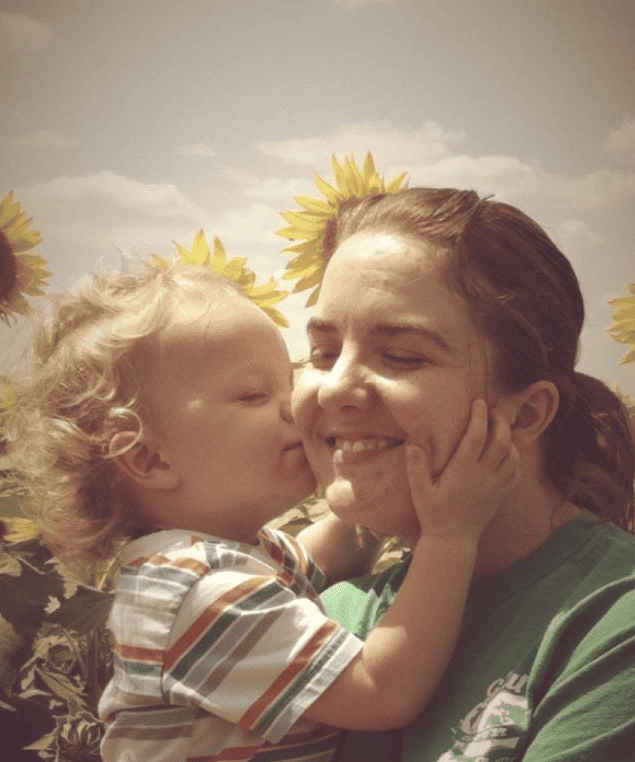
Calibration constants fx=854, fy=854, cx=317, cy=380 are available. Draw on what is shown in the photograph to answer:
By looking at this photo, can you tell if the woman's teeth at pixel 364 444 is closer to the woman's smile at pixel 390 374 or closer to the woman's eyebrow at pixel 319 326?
the woman's smile at pixel 390 374

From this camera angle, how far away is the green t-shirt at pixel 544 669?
659 mm

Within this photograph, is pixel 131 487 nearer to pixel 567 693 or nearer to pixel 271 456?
pixel 271 456

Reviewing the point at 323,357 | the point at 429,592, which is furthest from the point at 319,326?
the point at 429,592

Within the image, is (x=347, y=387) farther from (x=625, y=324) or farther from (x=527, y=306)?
(x=625, y=324)

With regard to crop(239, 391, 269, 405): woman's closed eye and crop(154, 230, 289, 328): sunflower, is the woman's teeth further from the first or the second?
crop(154, 230, 289, 328): sunflower

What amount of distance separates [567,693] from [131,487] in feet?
1.98

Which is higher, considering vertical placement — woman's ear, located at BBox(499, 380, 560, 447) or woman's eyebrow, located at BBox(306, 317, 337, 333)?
woman's eyebrow, located at BBox(306, 317, 337, 333)

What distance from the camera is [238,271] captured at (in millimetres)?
1472

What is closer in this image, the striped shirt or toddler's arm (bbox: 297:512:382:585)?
the striped shirt

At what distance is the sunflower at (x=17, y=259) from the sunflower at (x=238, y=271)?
0.41 m

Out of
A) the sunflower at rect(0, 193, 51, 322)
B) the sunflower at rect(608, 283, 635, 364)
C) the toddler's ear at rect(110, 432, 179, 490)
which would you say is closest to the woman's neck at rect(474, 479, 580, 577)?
the toddler's ear at rect(110, 432, 179, 490)

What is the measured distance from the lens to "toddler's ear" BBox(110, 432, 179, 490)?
1.03 m

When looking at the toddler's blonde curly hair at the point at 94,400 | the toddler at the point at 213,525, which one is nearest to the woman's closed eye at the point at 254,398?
the toddler at the point at 213,525

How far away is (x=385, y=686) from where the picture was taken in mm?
A: 794
